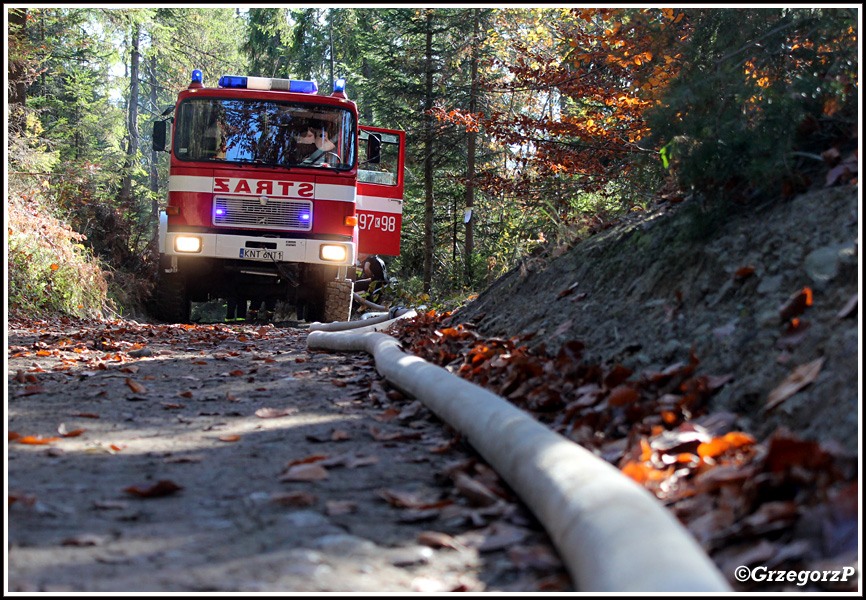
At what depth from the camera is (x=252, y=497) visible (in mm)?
2369

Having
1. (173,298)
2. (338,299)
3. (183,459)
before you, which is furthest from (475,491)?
(173,298)

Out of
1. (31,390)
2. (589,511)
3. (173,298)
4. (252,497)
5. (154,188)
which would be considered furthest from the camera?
(154,188)

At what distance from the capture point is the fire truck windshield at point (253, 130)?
9.55m

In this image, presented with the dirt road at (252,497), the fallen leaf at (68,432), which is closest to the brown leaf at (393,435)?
the dirt road at (252,497)

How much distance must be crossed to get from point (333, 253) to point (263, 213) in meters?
1.12

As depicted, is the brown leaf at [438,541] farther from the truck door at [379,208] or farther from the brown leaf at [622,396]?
the truck door at [379,208]

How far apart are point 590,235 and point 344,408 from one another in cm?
267

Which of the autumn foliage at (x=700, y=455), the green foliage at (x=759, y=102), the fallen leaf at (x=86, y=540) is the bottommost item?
the fallen leaf at (x=86, y=540)

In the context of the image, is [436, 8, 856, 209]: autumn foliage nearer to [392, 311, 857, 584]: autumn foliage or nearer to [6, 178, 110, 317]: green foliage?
[392, 311, 857, 584]: autumn foliage

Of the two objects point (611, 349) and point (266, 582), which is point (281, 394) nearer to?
point (611, 349)

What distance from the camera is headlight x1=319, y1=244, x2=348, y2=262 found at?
995 centimetres

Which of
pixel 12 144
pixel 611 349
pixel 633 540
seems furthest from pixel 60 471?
pixel 12 144

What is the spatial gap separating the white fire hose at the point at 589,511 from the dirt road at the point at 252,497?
0.11 metres

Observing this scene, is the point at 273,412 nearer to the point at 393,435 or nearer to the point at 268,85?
the point at 393,435
